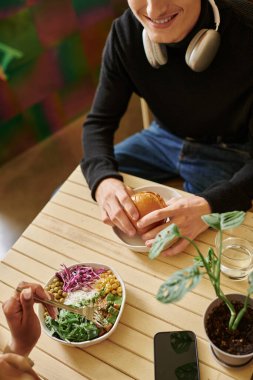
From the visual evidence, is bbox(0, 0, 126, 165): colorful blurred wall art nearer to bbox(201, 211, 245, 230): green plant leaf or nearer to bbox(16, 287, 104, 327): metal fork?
bbox(16, 287, 104, 327): metal fork

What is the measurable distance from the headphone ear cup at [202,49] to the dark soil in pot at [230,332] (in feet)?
2.23

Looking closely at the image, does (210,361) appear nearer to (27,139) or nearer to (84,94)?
(27,139)

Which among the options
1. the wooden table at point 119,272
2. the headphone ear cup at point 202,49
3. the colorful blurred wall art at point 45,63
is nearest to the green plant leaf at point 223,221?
the wooden table at point 119,272

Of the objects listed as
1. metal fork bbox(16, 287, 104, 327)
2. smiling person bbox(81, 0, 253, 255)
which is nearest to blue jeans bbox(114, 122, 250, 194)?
smiling person bbox(81, 0, 253, 255)

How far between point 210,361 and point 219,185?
1.64ft

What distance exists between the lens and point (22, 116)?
2.27 metres

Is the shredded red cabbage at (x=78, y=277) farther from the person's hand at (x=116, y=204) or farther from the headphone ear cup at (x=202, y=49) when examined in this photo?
the headphone ear cup at (x=202, y=49)

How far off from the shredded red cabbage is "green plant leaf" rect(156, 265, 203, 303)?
15.4 inches

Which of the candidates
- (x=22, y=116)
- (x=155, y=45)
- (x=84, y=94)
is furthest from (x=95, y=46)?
(x=155, y=45)

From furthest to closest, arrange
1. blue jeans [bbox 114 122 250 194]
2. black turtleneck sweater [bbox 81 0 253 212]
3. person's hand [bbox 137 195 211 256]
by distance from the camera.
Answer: blue jeans [bbox 114 122 250 194] → black turtleneck sweater [bbox 81 0 253 212] → person's hand [bbox 137 195 211 256]

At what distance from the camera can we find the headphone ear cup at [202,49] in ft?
3.48

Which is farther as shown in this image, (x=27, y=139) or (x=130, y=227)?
(x=27, y=139)

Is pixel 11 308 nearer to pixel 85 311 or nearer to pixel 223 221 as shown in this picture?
pixel 85 311

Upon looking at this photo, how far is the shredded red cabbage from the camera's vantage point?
0.93 m
